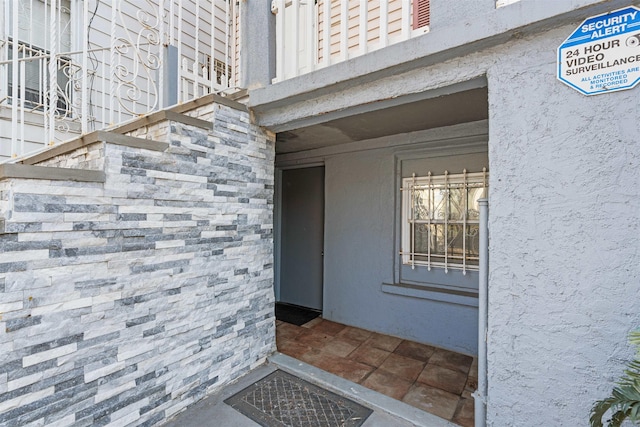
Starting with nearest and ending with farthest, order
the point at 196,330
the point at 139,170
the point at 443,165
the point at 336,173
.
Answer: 1. the point at 139,170
2. the point at 196,330
3. the point at 443,165
4. the point at 336,173

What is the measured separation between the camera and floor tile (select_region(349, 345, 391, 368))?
3.19 m

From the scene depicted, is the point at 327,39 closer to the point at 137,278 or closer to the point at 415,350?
the point at 137,278

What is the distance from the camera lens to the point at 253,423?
7.29 ft

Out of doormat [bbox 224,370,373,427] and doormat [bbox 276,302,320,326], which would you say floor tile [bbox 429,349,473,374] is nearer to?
doormat [bbox 224,370,373,427]

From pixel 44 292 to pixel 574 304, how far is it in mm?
2799

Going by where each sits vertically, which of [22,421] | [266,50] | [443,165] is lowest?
[22,421]

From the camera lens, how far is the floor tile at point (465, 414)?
2.28m

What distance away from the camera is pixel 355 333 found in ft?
12.9

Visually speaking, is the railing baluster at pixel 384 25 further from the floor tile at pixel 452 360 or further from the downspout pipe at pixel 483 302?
the floor tile at pixel 452 360

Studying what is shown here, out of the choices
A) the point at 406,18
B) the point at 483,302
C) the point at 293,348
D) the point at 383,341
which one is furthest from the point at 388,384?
the point at 406,18

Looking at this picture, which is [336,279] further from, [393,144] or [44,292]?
[44,292]

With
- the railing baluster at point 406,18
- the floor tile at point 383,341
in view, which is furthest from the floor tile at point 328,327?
the railing baluster at point 406,18

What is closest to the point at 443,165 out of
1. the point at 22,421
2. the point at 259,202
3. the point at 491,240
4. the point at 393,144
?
the point at 393,144

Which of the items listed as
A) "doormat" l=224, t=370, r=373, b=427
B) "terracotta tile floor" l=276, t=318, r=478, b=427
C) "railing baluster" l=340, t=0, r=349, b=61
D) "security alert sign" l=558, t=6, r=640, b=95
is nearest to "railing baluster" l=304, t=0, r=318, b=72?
"railing baluster" l=340, t=0, r=349, b=61
